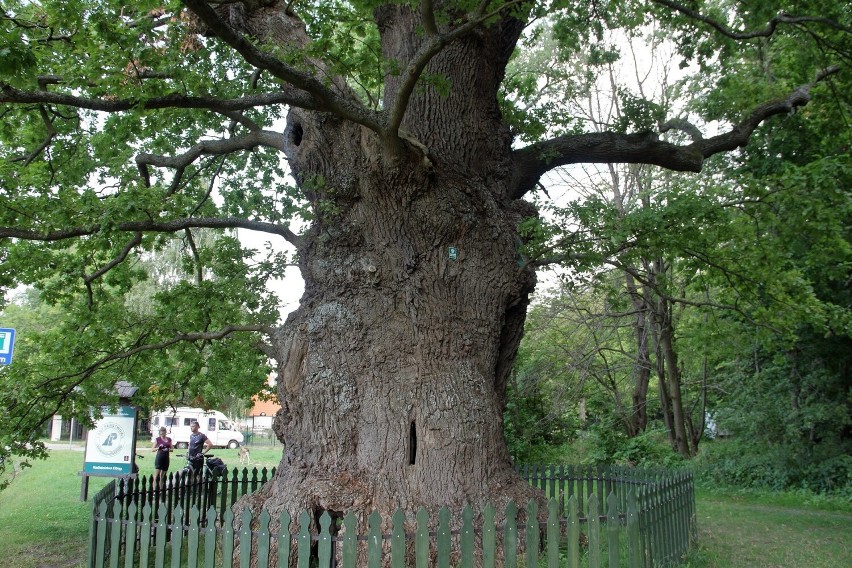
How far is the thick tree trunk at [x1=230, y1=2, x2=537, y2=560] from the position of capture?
7.74 metres

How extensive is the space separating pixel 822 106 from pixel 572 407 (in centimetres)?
1123

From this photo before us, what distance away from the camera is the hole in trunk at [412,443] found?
309 inches

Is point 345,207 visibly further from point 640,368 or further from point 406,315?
point 640,368

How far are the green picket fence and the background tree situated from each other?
0.65 metres

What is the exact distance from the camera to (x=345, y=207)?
8961 millimetres

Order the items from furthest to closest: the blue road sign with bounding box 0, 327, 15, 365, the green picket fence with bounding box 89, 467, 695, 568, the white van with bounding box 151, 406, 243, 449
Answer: the white van with bounding box 151, 406, 243, 449, the blue road sign with bounding box 0, 327, 15, 365, the green picket fence with bounding box 89, 467, 695, 568

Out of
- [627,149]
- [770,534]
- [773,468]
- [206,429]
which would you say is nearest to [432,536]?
[627,149]

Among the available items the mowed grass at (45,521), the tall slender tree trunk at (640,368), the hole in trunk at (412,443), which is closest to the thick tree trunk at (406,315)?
the hole in trunk at (412,443)

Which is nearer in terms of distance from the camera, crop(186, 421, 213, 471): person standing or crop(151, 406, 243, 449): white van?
crop(186, 421, 213, 471): person standing

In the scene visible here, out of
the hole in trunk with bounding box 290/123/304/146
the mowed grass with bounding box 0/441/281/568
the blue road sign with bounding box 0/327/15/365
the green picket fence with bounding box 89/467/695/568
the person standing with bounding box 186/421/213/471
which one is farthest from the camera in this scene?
the person standing with bounding box 186/421/213/471

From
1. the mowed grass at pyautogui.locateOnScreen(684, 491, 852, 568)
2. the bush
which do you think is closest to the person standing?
the mowed grass at pyautogui.locateOnScreen(684, 491, 852, 568)

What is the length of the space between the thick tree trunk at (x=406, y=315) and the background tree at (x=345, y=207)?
0.03m

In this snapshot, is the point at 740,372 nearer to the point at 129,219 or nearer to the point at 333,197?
the point at 333,197

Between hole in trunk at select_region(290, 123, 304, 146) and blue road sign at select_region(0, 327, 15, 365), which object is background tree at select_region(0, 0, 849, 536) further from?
blue road sign at select_region(0, 327, 15, 365)
